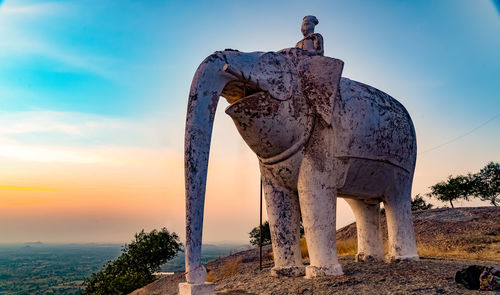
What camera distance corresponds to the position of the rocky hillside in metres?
5.66

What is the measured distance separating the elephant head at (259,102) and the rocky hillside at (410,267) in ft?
6.13

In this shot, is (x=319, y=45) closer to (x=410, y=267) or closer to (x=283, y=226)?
(x=283, y=226)

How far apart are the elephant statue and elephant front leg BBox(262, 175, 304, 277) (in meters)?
0.02

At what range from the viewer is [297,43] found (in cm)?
700

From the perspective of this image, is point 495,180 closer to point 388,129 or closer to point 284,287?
point 388,129

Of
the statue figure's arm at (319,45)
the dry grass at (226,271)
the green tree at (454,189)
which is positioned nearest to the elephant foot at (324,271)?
the statue figure's arm at (319,45)

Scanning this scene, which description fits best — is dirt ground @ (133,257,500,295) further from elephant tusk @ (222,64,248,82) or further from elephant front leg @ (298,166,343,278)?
elephant tusk @ (222,64,248,82)

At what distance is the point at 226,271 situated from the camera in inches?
436

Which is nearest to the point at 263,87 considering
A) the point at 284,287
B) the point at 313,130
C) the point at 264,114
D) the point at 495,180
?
the point at 264,114

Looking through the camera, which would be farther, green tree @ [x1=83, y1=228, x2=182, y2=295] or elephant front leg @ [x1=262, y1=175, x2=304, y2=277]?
green tree @ [x1=83, y1=228, x2=182, y2=295]

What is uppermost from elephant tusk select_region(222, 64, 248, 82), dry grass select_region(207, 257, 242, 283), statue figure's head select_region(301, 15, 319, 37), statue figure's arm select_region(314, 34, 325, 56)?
statue figure's head select_region(301, 15, 319, 37)

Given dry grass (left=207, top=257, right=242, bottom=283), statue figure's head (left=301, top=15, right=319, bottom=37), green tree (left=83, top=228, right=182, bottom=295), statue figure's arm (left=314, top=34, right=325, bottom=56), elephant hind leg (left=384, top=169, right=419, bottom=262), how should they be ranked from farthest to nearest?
1. green tree (left=83, top=228, right=182, bottom=295)
2. dry grass (left=207, top=257, right=242, bottom=283)
3. elephant hind leg (left=384, top=169, right=419, bottom=262)
4. statue figure's head (left=301, top=15, right=319, bottom=37)
5. statue figure's arm (left=314, top=34, right=325, bottom=56)

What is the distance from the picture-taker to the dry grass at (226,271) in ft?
35.2

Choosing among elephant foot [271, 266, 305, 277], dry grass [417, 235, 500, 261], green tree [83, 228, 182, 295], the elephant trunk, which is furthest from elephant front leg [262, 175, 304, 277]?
green tree [83, 228, 182, 295]
